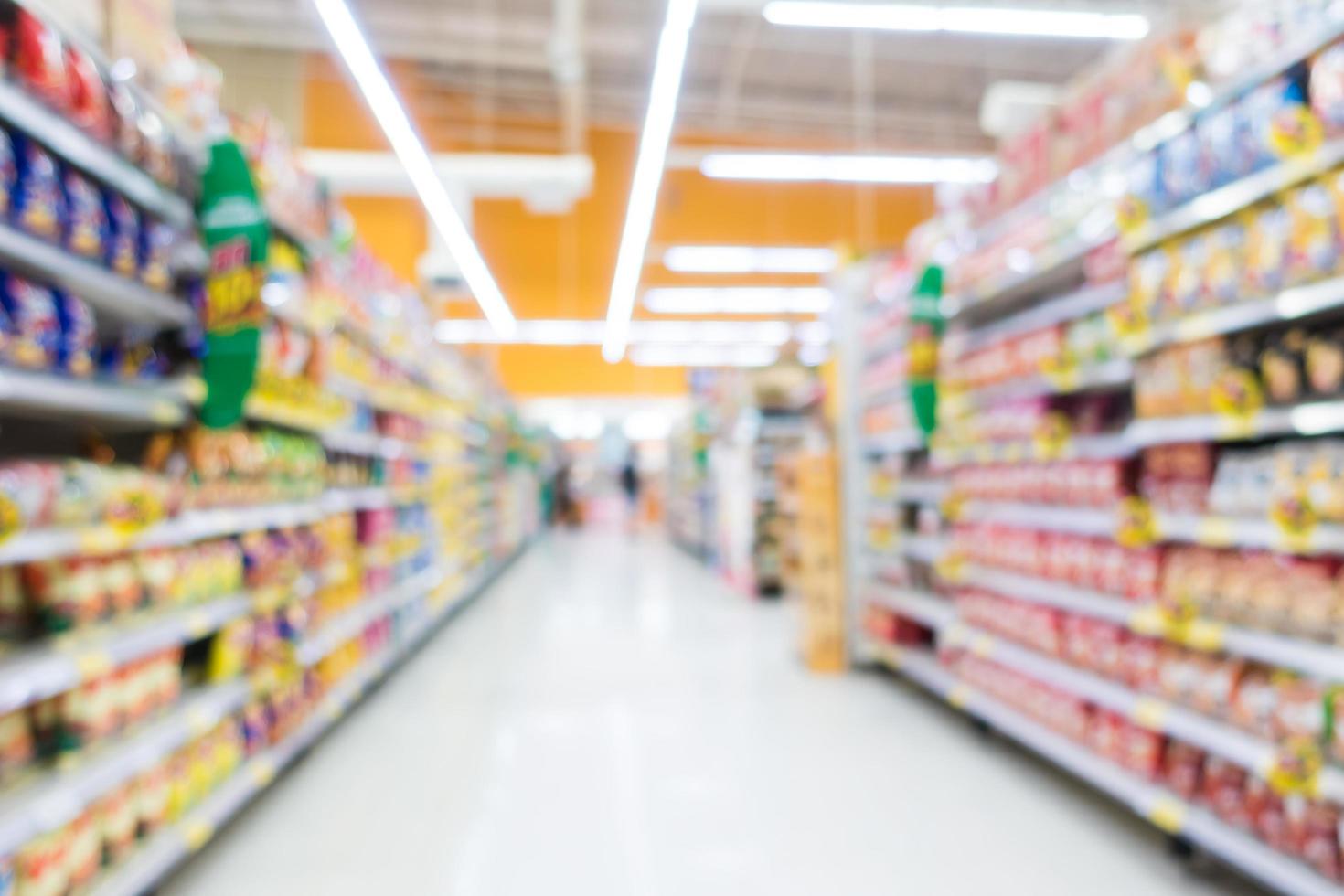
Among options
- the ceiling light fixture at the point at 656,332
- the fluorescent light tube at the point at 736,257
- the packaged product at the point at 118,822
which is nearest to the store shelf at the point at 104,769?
the packaged product at the point at 118,822

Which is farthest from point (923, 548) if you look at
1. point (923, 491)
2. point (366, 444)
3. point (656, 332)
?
point (656, 332)

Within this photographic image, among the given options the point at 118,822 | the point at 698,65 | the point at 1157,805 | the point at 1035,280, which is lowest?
the point at 1157,805

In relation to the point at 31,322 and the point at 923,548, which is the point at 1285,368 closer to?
the point at 923,548

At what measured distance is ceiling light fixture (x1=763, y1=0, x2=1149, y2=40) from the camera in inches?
175

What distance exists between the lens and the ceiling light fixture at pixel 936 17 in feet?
14.6

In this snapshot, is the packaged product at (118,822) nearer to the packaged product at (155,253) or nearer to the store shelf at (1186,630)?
the packaged product at (155,253)

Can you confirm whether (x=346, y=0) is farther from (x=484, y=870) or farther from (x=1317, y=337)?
(x=1317, y=337)

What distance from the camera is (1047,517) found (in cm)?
303

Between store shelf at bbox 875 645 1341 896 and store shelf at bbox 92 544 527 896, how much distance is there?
2.69m

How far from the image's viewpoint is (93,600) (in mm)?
1978

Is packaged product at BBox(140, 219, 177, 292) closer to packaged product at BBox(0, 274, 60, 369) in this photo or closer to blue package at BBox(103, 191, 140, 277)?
blue package at BBox(103, 191, 140, 277)

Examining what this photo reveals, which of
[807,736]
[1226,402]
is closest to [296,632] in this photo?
[807,736]

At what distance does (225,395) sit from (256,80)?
8817 mm

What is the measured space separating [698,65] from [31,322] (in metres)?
11.3
